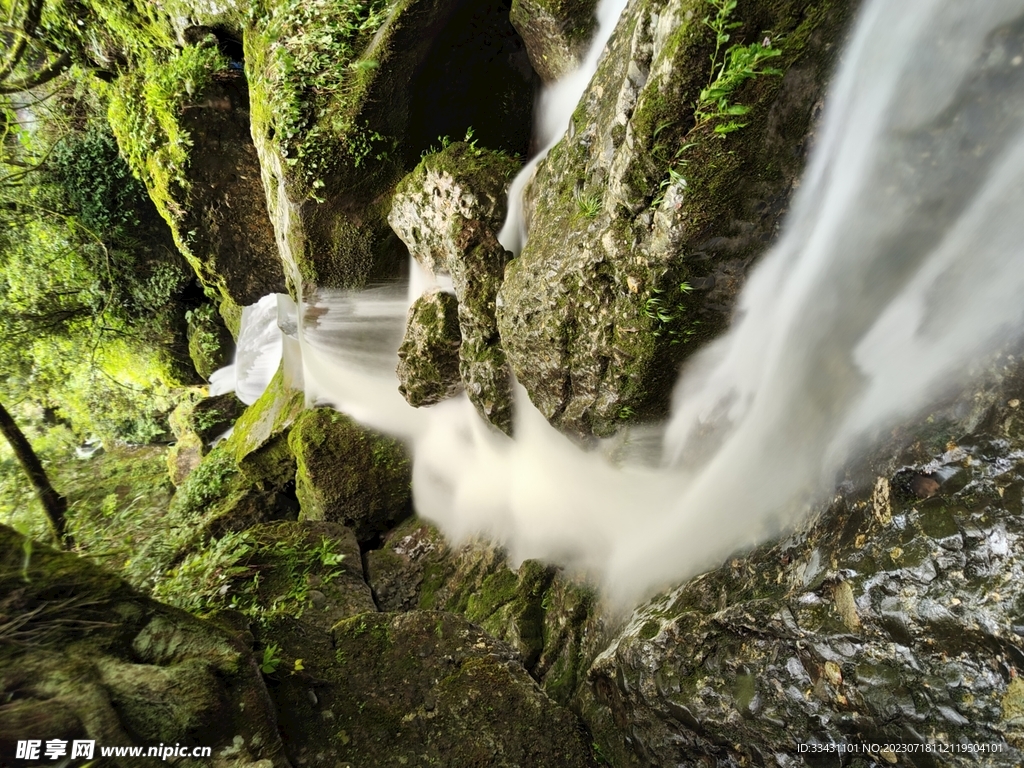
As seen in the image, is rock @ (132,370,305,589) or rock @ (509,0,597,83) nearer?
rock @ (509,0,597,83)

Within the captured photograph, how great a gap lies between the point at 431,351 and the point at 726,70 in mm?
3804

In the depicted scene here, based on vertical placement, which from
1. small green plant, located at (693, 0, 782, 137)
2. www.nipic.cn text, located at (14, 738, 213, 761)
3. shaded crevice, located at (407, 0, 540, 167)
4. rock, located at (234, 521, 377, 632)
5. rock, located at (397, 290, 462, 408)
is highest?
shaded crevice, located at (407, 0, 540, 167)

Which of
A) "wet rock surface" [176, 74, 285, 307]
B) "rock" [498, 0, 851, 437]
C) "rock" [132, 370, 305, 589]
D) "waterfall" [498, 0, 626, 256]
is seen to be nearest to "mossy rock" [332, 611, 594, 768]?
"rock" [498, 0, 851, 437]

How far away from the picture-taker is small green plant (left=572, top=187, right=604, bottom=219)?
358 centimetres

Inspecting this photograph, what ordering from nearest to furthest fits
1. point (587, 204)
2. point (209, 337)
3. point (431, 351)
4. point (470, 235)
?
point (587, 204) → point (470, 235) → point (431, 351) → point (209, 337)

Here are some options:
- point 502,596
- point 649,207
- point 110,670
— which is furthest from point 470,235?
point 110,670

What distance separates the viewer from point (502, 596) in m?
5.39

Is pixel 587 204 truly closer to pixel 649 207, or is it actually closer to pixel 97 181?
pixel 649 207

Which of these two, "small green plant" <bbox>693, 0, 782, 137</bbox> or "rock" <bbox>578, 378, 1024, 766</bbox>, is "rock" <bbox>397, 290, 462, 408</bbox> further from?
"rock" <bbox>578, 378, 1024, 766</bbox>

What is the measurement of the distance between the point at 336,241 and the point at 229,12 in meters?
2.48

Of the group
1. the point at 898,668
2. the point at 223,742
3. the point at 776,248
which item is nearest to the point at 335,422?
the point at 223,742

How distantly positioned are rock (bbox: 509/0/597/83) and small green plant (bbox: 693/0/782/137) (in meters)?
2.11

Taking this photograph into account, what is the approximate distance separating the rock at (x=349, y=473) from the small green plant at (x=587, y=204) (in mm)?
4370

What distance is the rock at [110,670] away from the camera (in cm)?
222
